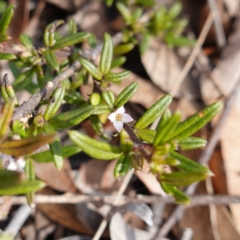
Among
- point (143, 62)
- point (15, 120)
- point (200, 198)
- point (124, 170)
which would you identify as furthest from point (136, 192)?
point (15, 120)

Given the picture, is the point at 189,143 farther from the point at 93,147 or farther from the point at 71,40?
the point at 71,40

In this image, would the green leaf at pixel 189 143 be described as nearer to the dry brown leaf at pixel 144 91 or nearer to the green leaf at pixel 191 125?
the green leaf at pixel 191 125

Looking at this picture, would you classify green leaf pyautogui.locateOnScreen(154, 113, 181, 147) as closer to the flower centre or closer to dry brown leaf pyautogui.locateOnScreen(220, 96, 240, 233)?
the flower centre

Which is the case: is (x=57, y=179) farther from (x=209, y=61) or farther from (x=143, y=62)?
(x=209, y=61)

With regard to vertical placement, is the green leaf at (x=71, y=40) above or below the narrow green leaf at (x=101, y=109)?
above

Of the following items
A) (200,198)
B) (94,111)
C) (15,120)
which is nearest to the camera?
(15,120)

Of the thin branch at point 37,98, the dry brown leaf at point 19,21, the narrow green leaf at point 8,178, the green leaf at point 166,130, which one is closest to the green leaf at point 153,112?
the green leaf at point 166,130

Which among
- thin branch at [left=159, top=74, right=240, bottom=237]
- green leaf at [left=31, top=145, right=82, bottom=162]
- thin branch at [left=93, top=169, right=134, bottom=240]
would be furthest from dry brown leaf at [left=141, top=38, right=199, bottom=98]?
green leaf at [left=31, top=145, right=82, bottom=162]
